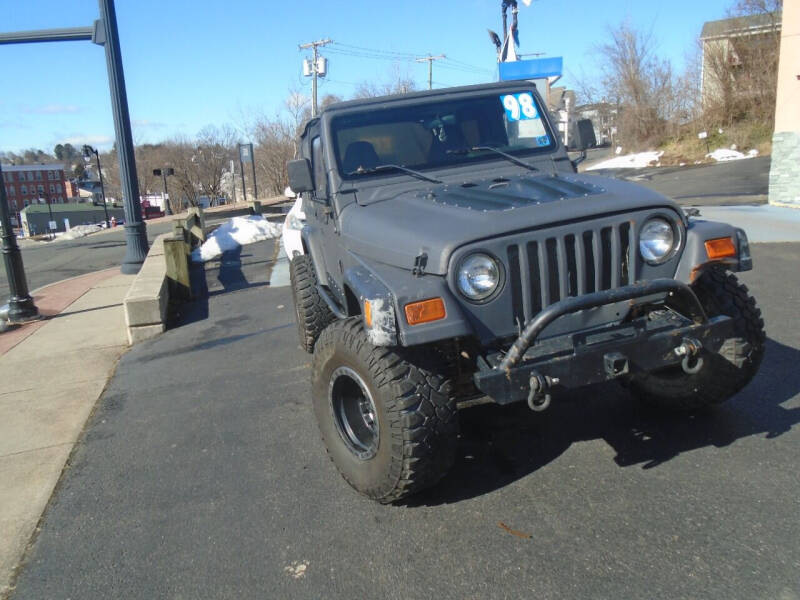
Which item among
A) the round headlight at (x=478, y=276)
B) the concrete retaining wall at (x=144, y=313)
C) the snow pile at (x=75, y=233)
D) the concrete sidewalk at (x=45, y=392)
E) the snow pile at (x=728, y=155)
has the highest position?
the snow pile at (x=728, y=155)

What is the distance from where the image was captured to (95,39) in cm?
1116

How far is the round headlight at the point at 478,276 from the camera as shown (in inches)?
120

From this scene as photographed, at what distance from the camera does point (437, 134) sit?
4422 mm

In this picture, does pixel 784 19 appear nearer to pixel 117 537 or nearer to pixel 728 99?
pixel 117 537

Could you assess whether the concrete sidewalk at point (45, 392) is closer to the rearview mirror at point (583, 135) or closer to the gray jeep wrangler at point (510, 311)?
the gray jeep wrangler at point (510, 311)

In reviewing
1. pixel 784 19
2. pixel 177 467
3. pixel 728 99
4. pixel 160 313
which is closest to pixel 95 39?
pixel 160 313

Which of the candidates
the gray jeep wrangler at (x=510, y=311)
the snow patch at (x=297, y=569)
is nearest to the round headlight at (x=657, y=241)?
the gray jeep wrangler at (x=510, y=311)

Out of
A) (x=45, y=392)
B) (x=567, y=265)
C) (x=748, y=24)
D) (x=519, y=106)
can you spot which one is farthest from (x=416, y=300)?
(x=748, y=24)

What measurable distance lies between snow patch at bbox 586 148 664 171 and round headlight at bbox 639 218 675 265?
2826 centimetres

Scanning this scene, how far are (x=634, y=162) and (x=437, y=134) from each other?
2938cm

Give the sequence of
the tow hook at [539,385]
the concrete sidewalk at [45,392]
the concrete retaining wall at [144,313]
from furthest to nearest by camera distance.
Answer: the concrete retaining wall at [144,313], the concrete sidewalk at [45,392], the tow hook at [539,385]

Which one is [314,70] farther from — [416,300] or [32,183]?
[32,183]

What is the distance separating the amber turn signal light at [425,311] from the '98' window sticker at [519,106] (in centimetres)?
212

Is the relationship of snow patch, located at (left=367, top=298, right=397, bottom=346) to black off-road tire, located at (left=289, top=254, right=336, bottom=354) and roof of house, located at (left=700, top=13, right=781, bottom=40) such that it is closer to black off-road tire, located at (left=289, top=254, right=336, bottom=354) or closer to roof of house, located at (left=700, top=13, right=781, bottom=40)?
black off-road tire, located at (left=289, top=254, right=336, bottom=354)
